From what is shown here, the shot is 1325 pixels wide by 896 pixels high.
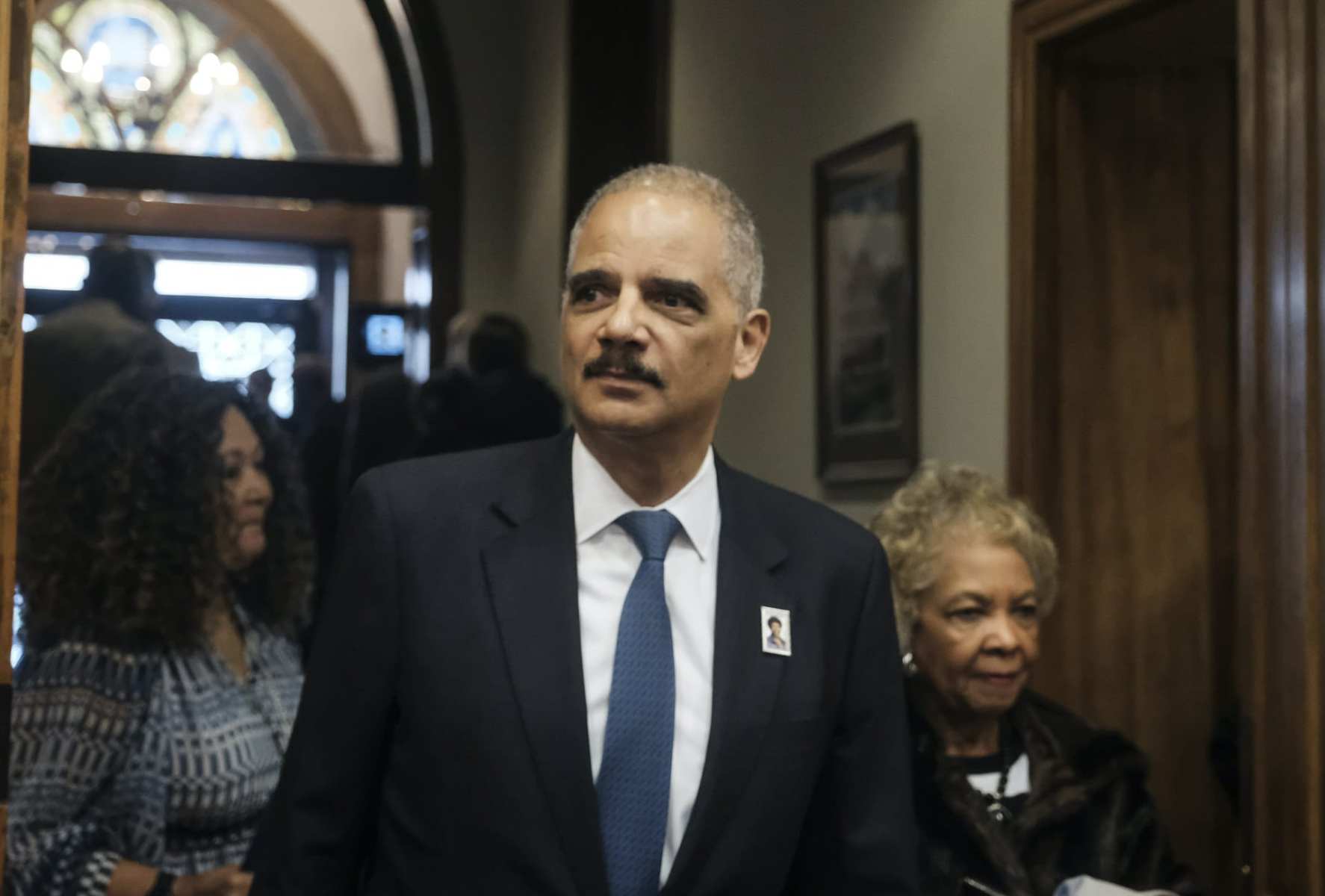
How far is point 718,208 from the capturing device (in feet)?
7.13

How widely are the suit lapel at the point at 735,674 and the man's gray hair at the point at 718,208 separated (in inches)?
10.0

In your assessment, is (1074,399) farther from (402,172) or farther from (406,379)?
(402,172)

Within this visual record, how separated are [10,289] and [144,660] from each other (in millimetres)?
1090

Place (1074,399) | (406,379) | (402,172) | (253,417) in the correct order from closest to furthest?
1. (253,417)
2. (1074,399)
3. (406,379)
4. (402,172)

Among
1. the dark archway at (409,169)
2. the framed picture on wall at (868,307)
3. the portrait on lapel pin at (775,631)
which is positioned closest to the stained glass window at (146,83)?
the dark archway at (409,169)

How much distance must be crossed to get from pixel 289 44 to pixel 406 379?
123 inches

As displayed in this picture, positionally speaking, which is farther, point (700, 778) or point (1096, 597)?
point (1096, 597)

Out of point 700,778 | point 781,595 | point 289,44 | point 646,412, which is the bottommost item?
point 700,778

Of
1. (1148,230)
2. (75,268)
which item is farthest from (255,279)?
(1148,230)

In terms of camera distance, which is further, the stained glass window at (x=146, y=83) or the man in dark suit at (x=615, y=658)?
the stained glass window at (x=146, y=83)

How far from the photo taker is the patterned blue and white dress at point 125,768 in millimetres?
2727

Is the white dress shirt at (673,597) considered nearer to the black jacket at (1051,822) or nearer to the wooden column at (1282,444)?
the black jacket at (1051,822)

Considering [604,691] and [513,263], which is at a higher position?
[513,263]

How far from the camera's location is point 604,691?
202cm
